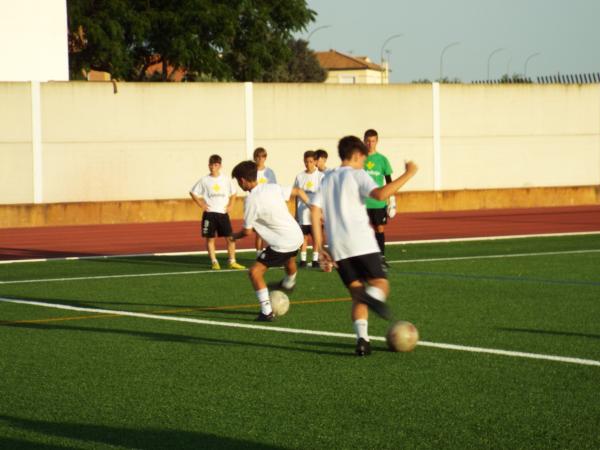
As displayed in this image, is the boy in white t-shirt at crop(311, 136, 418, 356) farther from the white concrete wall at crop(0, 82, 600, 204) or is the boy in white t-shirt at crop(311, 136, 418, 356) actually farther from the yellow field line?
the white concrete wall at crop(0, 82, 600, 204)

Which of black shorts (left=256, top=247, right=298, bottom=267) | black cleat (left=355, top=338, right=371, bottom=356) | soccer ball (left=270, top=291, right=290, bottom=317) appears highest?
black shorts (left=256, top=247, right=298, bottom=267)

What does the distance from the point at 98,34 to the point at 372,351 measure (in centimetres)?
4763

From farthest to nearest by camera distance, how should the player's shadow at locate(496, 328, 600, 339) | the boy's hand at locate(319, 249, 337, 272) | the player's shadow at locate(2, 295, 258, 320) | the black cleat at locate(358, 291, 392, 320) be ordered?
the player's shadow at locate(2, 295, 258, 320), the player's shadow at locate(496, 328, 600, 339), the boy's hand at locate(319, 249, 337, 272), the black cleat at locate(358, 291, 392, 320)

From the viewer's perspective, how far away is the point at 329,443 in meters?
6.35

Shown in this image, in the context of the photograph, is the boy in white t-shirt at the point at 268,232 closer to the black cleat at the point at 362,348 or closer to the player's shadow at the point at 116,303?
the player's shadow at the point at 116,303

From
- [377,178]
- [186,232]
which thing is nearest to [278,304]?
[377,178]

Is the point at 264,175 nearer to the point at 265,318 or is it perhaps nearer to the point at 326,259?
the point at 265,318

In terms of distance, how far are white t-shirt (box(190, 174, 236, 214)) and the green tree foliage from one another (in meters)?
38.5

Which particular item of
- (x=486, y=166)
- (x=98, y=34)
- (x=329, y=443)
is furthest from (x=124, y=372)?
(x=98, y=34)

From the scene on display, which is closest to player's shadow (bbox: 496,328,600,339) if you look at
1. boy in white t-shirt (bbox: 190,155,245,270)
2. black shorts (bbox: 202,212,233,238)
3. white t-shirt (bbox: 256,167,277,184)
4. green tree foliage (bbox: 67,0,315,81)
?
Answer: white t-shirt (bbox: 256,167,277,184)

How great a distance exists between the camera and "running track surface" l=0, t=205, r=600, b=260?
76.9 feet

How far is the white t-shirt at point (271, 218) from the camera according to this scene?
11.6 meters

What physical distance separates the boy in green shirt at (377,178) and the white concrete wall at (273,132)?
A: 1716 cm

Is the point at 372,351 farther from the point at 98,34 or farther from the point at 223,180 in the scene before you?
the point at 98,34
